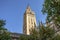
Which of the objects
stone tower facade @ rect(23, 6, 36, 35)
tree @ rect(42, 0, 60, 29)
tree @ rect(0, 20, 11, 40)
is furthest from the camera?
stone tower facade @ rect(23, 6, 36, 35)

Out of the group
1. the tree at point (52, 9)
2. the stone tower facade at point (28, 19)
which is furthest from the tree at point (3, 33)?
the stone tower facade at point (28, 19)

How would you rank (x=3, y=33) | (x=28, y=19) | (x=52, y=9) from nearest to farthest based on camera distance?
(x=52, y=9) < (x=3, y=33) < (x=28, y=19)

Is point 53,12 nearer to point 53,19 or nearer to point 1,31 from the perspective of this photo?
point 53,19

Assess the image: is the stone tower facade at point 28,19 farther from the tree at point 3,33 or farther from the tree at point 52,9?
the tree at point 52,9

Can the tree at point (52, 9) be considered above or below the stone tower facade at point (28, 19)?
below

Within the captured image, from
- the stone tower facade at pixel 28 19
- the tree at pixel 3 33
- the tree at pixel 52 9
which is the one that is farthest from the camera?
the stone tower facade at pixel 28 19

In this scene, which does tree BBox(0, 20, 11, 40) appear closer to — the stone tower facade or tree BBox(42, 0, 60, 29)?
tree BBox(42, 0, 60, 29)

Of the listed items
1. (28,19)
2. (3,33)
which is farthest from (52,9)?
(28,19)

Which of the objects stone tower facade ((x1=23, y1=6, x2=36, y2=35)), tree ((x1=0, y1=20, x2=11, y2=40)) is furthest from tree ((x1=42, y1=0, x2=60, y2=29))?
stone tower facade ((x1=23, y1=6, x2=36, y2=35))

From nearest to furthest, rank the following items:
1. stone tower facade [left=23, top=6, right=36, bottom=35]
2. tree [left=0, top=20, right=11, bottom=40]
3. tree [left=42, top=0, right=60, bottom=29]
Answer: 1. tree [left=42, top=0, right=60, bottom=29]
2. tree [left=0, top=20, right=11, bottom=40]
3. stone tower facade [left=23, top=6, right=36, bottom=35]

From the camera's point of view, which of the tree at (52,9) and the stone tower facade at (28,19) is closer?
the tree at (52,9)

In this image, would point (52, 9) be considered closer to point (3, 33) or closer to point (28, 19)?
point (3, 33)

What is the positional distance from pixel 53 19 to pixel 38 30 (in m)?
9.64

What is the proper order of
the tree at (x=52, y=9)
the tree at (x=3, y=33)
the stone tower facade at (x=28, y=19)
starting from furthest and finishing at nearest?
the stone tower facade at (x=28, y=19), the tree at (x=3, y=33), the tree at (x=52, y=9)
